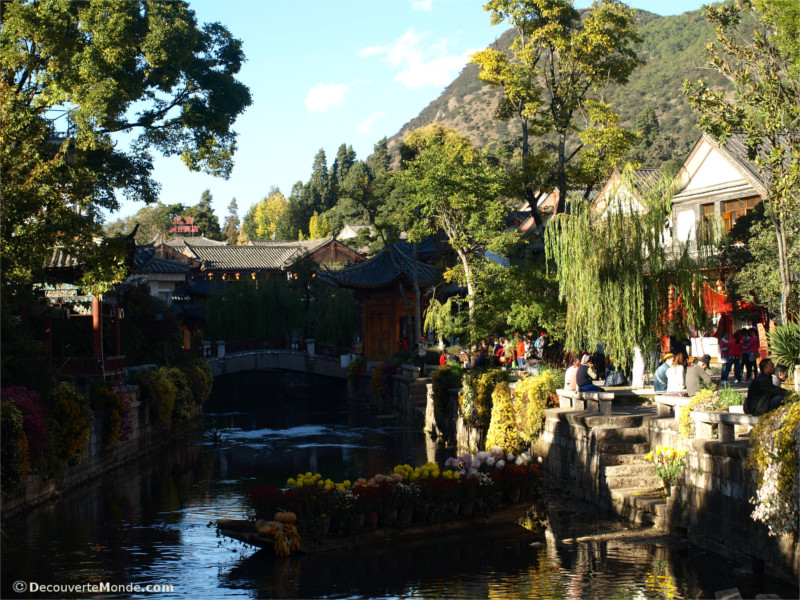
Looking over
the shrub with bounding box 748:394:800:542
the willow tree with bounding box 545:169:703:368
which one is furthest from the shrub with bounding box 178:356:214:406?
the shrub with bounding box 748:394:800:542

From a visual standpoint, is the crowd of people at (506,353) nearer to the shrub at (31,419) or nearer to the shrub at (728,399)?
the shrub at (728,399)

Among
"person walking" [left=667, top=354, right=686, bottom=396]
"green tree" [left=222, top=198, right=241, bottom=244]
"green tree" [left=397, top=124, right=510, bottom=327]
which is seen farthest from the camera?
"green tree" [left=222, top=198, right=241, bottom=244]

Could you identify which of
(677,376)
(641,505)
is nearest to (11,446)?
(641,505)

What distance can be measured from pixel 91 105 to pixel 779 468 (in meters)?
16.4

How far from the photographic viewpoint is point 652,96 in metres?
117

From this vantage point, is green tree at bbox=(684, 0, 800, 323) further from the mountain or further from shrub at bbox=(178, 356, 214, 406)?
the mountain

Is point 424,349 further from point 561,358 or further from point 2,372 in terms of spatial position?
point 2,372

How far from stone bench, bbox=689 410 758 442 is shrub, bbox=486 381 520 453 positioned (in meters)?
7.69

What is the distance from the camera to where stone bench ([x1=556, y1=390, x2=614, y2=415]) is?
56.2 feet

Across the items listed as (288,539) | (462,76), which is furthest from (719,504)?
(462,76)

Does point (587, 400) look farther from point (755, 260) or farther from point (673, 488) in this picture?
point (755, 260)

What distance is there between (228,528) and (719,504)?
23.0ft

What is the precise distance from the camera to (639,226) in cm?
1973

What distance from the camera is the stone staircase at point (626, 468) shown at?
15188 millimetres
